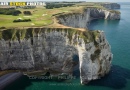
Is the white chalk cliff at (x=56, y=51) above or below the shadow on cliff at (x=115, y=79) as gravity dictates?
above

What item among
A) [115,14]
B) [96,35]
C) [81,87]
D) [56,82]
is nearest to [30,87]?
[56,82]

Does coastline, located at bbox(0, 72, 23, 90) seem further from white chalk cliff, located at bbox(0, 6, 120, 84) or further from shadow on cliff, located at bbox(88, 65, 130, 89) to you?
shadow on cliff, located at bbox(88, 65, 130, 89)

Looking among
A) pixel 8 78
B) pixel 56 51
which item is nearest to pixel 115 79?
pixel 56 51

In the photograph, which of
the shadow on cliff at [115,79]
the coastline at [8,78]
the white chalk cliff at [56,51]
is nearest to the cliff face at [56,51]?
the white chalk cliff at [56,51]

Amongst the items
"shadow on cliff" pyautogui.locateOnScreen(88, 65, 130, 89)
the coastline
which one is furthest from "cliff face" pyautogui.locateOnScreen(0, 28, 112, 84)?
the coastline

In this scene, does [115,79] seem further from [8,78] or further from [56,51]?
[8,78]

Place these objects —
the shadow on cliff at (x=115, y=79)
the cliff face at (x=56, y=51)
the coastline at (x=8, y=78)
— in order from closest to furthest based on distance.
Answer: the shadow on cliff at (x=115, y=79) → the coastline at (x=8, y=78) → the cliff face at (x=56, y=51)

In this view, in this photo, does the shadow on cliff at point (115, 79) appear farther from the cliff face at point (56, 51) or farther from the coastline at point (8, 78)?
the coastline at point (8, 78)
